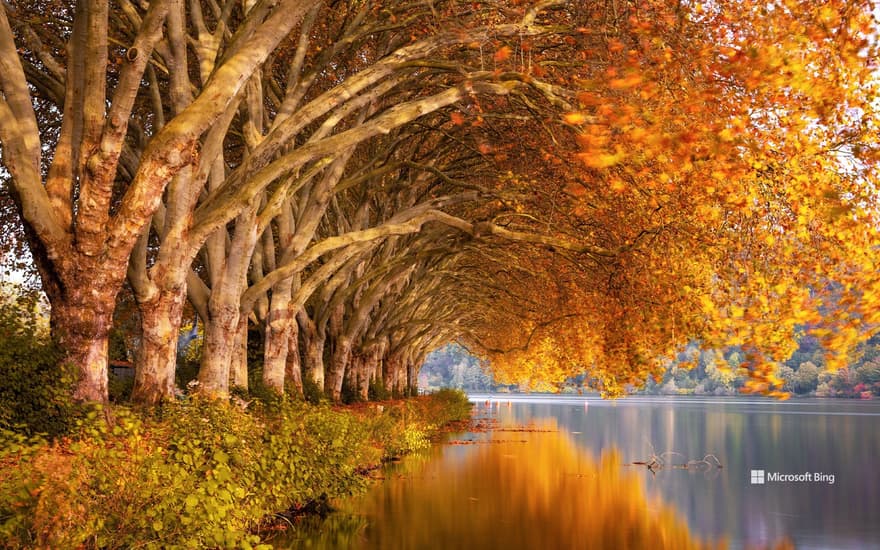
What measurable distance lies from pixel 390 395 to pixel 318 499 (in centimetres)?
2737

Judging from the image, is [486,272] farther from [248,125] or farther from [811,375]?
[811,375]

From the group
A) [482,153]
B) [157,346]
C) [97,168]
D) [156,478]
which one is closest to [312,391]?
[482,153]

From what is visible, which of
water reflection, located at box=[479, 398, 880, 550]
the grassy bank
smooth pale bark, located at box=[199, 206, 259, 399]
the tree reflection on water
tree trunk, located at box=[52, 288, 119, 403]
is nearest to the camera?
the grassy bank

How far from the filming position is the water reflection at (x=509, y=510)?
46.8 feet

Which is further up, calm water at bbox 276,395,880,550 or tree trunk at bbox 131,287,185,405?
tree trunk at bbox 131,287,185,405

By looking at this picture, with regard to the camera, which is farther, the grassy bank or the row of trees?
the row of trees

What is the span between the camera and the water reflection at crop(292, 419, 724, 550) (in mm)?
14250

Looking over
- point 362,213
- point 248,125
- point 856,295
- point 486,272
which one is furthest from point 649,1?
point 486,272

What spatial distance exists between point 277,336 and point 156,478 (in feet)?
36.1

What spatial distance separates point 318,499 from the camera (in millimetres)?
15914

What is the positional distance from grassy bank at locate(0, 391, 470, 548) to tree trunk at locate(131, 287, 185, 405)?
579 mm

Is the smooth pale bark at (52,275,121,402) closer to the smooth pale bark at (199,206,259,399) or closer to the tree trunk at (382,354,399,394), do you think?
the smooth pale bark at (199,206,259,399)

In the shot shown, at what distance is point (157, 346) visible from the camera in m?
13.4

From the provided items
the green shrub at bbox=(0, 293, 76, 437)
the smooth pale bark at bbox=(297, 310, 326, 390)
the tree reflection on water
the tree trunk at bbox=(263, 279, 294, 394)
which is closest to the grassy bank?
the green shrub at bbox=(0, 293, 76, 437)
